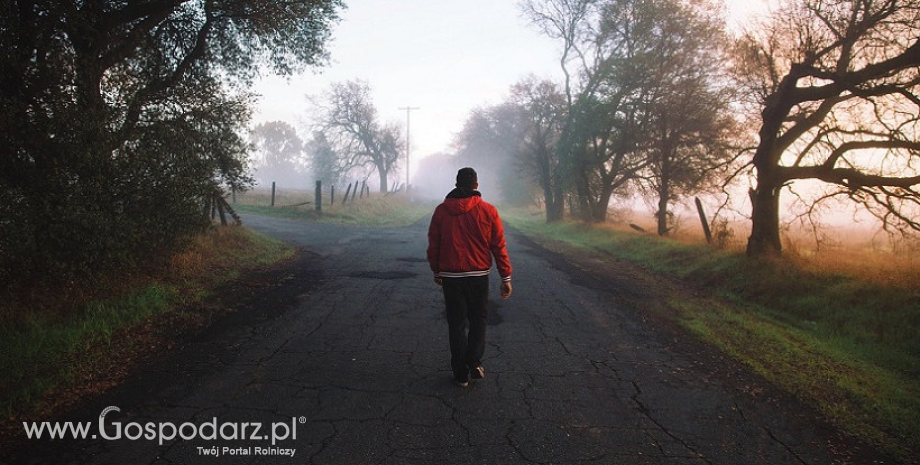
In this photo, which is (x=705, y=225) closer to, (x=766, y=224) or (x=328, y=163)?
(x=766, y=224)

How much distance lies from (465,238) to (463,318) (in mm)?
783

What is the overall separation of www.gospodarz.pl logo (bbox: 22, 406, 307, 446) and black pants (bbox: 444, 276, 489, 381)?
1.52 meters

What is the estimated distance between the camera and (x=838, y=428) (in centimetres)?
379

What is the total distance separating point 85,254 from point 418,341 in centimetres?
430

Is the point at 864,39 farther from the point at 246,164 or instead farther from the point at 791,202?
the point at 246,164

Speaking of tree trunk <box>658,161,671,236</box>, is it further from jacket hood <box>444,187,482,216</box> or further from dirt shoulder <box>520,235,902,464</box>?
jacket hood <box>444,187,482,216</box>

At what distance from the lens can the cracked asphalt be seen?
10.4ft

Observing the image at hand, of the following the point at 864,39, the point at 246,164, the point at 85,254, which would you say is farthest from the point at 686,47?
the point at 85,254

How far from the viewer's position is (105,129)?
588cm

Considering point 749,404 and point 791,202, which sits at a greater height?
point 791,202

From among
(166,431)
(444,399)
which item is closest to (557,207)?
(444,399)

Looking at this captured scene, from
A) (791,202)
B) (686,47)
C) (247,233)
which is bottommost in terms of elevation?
(247,233)

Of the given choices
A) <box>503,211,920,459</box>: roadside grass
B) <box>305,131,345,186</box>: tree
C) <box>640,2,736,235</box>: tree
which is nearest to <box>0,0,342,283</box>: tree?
<box>503,211,920,459</box>: roadside grass

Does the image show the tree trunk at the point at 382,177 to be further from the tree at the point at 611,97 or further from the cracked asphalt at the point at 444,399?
the cracked asphalt at the point at 444,399
